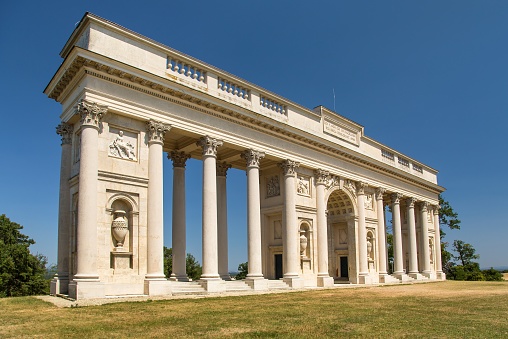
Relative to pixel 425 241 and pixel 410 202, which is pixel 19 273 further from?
pixel 425 241

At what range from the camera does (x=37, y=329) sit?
14.1m

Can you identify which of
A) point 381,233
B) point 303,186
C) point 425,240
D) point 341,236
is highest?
point 303,186

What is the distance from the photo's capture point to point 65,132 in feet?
91.1

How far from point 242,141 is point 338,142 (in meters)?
13.5

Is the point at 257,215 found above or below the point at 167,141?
below

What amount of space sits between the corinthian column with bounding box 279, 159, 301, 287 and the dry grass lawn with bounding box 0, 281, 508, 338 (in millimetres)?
12610

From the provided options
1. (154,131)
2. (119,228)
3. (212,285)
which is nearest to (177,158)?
(154,131)

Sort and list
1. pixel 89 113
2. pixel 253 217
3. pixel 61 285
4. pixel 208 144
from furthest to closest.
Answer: pixel 253 217, pixel 208 144, pixel 61 285, pixel 89 113

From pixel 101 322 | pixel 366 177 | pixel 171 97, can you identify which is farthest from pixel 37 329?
pixel 366 177

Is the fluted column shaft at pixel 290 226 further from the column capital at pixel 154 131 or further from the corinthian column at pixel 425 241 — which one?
the corinthian column at pixel 425 241

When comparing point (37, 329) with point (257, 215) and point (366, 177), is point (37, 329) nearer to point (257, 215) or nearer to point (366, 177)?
point (257, 215)

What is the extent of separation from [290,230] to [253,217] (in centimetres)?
416

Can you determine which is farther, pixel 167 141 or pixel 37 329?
pixel 167 141

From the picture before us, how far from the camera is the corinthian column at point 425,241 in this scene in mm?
57688
